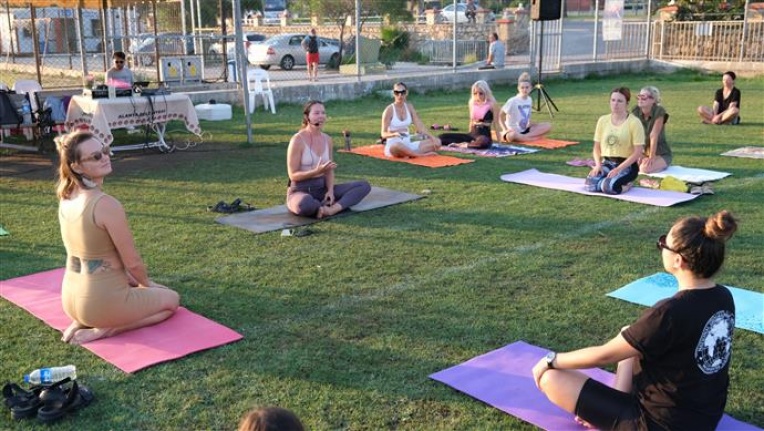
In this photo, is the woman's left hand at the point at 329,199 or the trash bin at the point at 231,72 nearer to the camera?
the woman's left hand at the point at 329,199

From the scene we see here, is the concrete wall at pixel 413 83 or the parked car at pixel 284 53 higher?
the parked car at pixel 284 53

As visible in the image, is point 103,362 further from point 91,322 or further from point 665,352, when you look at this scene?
point 665,352

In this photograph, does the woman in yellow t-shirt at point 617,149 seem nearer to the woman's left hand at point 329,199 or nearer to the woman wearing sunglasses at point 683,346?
the woman's left hand at point 329,199

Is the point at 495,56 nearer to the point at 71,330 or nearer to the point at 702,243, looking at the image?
the point at 71,330

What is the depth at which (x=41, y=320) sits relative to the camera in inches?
177

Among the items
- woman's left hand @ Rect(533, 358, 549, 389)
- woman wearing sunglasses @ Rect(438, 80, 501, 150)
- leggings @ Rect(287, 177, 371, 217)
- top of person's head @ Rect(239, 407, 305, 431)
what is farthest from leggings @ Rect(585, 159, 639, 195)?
top of person's head @ Rect(239, 407, 305, 431)

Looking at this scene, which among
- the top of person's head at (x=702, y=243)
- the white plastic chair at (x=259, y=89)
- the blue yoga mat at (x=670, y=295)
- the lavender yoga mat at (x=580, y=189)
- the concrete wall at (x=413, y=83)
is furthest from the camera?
the white plastic chair at (x=259, y=89)

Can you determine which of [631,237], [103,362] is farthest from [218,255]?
[631,237]

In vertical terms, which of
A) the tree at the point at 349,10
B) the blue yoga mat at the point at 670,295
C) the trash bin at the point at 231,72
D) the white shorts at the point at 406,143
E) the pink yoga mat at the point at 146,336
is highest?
the tree at the point at 349,10

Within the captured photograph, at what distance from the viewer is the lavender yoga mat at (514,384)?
3.27m

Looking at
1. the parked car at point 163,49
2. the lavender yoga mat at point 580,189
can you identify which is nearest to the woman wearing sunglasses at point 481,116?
the lavender yoga mat at point 580,189

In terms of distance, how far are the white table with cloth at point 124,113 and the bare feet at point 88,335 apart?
19.2 feet

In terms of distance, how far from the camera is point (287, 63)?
26453 mm

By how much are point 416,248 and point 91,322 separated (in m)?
2.62
